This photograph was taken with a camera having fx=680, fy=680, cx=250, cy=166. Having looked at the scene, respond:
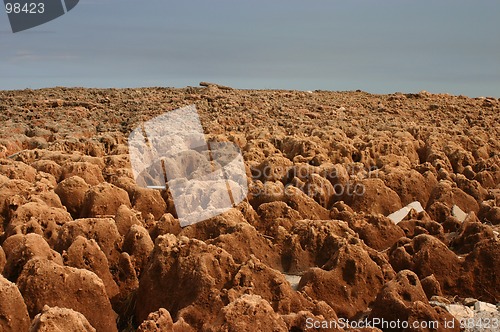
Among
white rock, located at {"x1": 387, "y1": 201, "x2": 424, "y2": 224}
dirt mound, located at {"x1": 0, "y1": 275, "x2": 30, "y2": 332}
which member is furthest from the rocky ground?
white rock, located at {"x1": 387, "y1": 201, "x2": 424, "y2": 224}

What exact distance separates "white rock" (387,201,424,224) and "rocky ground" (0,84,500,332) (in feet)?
0.54

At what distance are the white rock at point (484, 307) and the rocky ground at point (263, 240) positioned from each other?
0.08 feet

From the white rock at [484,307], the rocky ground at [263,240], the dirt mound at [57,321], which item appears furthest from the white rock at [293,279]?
the dirt mound at [57,321]

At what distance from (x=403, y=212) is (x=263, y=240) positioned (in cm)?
254

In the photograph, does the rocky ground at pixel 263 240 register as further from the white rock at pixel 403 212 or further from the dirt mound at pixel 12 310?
the white rock at pixel 403 212

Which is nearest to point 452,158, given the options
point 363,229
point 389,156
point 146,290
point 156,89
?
point 389,156

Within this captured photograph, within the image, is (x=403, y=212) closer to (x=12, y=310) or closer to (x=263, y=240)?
(x=263, y=240)

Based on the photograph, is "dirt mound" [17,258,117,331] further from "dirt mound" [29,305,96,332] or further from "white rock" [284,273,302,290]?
"white rock" [284,273,302,290]

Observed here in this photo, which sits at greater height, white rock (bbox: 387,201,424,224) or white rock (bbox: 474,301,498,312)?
white rock (bbox: 387,201,424,224)

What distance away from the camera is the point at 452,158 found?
1205cm

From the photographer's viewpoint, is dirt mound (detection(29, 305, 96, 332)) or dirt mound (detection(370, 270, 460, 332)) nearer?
dirt mound (detection(29, 305, 96, 332))

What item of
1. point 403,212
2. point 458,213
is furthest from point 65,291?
point 458,213

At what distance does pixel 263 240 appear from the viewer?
677 centimetres

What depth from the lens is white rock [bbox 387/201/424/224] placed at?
836 cm
